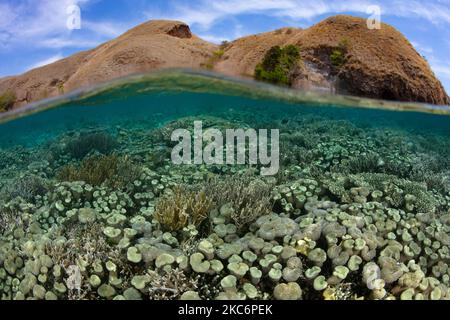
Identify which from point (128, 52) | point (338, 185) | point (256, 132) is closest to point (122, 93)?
point (128, 52)

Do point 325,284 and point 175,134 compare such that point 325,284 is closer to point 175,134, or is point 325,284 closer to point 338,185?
point 338,185

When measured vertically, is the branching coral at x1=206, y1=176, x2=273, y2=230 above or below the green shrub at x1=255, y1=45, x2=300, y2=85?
below

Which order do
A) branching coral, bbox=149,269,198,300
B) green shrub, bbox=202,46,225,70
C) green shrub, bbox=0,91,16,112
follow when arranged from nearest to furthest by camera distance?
1. branching coral, bbox=149,269,198,300
2. green shrub, bbox=202,46,225,70
3. green shrub, bbox=0,91,16,112

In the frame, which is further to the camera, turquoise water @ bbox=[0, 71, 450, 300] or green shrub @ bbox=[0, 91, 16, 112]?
green shrub @ bbox=[0, 91, 16, 112]

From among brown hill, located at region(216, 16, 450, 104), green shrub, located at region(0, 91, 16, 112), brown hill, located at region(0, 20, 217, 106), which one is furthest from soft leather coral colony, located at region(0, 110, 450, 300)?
→ green shrub, located at region(0, 91, 16, 112)

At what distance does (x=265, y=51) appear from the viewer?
33.0ft

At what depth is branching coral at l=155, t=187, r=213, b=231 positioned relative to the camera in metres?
5.57

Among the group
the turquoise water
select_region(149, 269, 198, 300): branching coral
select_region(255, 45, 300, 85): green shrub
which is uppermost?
select_region(255, 45, 300, 85): green shrub

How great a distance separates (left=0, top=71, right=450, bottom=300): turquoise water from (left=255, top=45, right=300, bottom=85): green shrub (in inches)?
32.1

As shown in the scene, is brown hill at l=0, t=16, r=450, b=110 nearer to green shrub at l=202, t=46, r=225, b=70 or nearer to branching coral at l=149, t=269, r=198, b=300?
green shrub at l=202, t=46, r=225, b=70

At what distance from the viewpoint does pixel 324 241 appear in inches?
197

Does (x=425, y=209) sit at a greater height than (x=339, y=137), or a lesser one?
lesser

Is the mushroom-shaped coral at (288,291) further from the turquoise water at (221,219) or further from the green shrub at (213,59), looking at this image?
the green shrub at (213,59)

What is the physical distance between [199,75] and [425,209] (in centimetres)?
671
